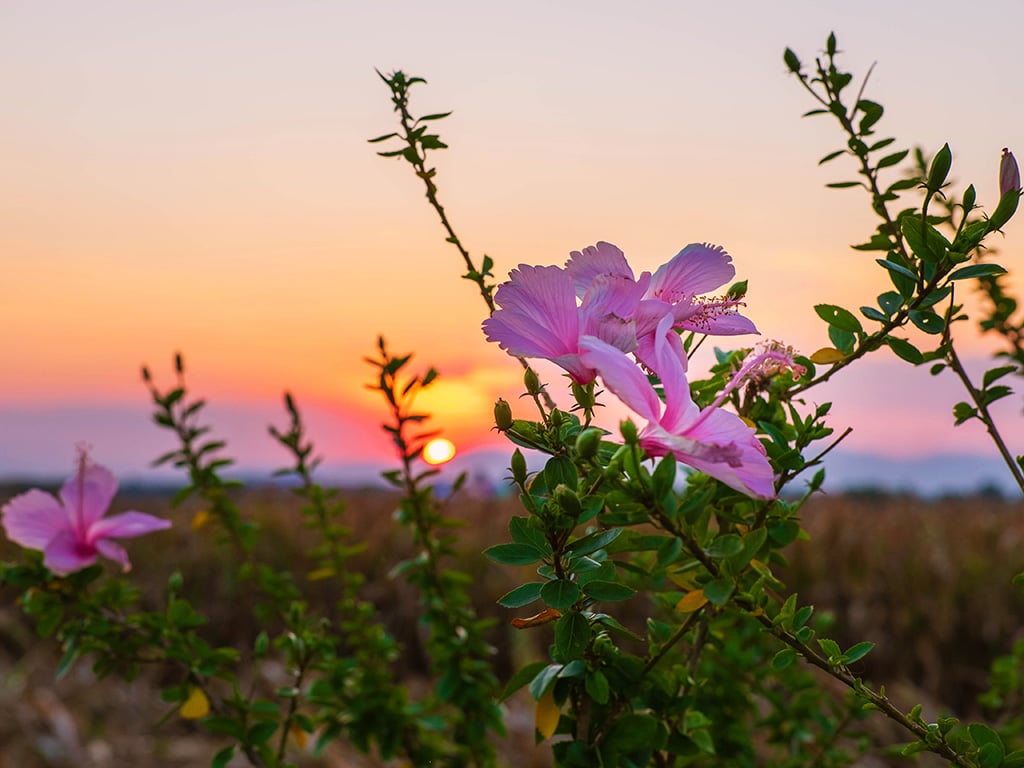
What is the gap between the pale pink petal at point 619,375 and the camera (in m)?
0.74

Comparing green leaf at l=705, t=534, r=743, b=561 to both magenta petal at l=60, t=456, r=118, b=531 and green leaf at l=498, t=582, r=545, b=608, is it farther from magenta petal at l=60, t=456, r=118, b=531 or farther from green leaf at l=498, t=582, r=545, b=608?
magenta petal at l=60, t=456, r=118, b=531

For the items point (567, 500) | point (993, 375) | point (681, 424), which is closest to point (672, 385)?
point (681, 424)

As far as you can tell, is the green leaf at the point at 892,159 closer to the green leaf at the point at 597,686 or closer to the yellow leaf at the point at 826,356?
the yellow leaf at the point at 826,356

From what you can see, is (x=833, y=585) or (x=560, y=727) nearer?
(x=560, y=727)

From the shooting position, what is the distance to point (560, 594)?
2.72 ft

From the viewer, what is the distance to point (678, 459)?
79cm

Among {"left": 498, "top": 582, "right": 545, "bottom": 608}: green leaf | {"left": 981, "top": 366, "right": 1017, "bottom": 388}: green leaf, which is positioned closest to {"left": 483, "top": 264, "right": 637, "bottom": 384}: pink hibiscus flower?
{"left": 498, "top": 582, "right": 545, "bottom": 608}: green leaf

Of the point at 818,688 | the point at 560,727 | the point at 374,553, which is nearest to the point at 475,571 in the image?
the point at 374,553

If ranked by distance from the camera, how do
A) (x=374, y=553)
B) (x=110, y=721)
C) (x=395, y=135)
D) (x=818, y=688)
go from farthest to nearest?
(x=374, y=553) → (x=110, y=721) → (x=818, y=688) → (x=395, y=135)

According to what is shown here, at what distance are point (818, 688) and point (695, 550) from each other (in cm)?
113

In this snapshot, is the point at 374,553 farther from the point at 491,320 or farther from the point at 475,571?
the point at 491,320

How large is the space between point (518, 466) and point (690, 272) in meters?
0.26

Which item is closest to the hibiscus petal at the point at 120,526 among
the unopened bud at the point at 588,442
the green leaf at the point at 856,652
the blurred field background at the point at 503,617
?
the unopened bud at the point at 588,442

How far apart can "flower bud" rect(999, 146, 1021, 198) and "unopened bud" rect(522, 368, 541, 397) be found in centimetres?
50
